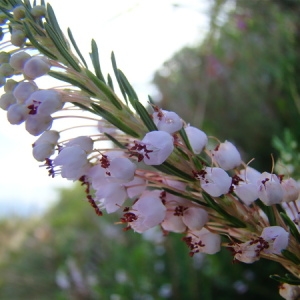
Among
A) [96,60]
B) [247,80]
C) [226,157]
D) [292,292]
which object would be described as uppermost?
[96,60]

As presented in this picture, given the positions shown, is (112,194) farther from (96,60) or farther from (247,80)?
(247,80)

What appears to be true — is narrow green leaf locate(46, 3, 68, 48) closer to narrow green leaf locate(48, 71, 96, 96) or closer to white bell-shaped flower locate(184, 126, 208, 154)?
narrow green leaf locate(48, 71, 96, 96)

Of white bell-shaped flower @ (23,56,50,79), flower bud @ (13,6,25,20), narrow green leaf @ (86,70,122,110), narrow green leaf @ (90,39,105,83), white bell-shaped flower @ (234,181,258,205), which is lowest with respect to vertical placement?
white bell-shaped flower @ (234,181,258,205)

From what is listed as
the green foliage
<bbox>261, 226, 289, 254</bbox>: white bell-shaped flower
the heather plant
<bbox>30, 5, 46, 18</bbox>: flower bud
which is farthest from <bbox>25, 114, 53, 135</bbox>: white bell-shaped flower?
the green foliage

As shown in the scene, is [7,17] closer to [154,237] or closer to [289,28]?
[289,28]

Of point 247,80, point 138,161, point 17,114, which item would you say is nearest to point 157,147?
point 138,161

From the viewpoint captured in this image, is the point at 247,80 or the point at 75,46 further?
the point at 247,80
